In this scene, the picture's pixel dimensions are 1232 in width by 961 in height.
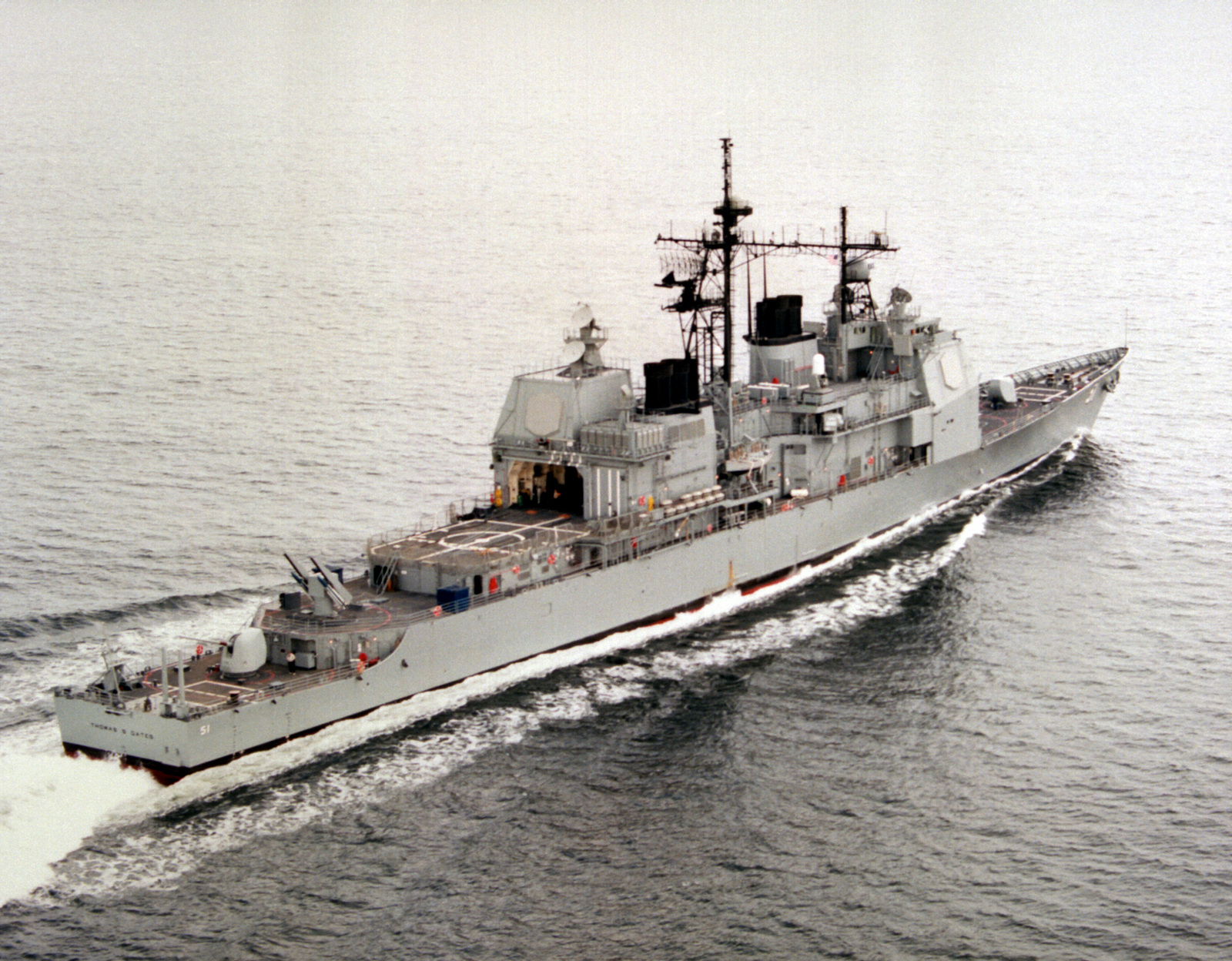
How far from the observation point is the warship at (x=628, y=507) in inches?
1877

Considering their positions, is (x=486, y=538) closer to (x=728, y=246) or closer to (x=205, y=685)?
(x=205, y=685)

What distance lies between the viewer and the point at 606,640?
55375 millimetres

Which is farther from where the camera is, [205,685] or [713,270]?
[713,270]

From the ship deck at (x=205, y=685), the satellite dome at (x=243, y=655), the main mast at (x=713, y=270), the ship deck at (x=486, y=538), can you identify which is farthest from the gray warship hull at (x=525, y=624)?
the main mast at (x=713, y=270)

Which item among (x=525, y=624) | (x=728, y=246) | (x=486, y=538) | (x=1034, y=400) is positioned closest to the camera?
(x=525, y=624)

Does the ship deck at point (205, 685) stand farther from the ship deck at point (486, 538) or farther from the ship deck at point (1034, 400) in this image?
the ship deck at point (1034, 400)

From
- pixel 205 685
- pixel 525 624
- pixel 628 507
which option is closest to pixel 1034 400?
pixel 628 507

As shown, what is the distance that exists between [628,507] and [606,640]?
4.70m

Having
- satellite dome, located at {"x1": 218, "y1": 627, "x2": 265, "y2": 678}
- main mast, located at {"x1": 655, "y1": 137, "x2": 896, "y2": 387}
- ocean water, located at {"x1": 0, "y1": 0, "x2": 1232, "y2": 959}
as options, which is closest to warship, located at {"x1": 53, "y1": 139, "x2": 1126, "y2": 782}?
satellite dome, located at {"x1": 218, "y1": 627, "x2": 265, "y2": 678}

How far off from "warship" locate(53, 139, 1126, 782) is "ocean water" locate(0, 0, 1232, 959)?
1.30 m

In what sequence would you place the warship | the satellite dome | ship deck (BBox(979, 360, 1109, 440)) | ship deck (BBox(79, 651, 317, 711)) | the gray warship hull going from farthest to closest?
ship deck (BBox(979, 360, 1109, 440)), the satellite dome, the warship, ship deck (BBox(79, 651, 317, 711)), the gray warship hull

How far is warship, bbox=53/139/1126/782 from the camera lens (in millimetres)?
47688

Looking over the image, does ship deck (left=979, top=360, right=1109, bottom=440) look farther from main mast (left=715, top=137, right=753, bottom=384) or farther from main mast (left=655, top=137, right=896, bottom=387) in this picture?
main mast (left=715, top=137, right=753, bottom=384)

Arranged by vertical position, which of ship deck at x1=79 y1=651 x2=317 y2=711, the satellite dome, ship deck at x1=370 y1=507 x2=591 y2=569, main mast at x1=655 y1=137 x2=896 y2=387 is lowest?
ship deck at x1=79 y1=651 x2=317 y2=711
